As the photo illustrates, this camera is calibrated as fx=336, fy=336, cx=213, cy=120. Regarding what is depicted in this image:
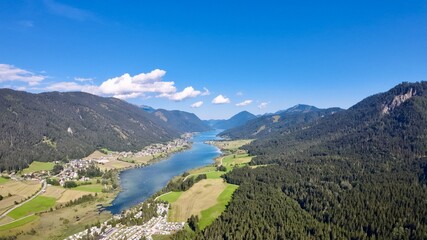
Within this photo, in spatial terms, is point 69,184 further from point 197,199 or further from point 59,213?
point 197,199

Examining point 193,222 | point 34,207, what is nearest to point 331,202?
point 193,222

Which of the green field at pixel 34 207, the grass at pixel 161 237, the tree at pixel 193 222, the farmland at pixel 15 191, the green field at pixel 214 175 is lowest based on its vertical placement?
the grass at pixel 161 237

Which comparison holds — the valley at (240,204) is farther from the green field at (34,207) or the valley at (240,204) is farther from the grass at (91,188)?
the grass at (91,188)

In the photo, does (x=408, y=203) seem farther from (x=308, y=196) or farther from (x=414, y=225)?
(x=308, y=196)

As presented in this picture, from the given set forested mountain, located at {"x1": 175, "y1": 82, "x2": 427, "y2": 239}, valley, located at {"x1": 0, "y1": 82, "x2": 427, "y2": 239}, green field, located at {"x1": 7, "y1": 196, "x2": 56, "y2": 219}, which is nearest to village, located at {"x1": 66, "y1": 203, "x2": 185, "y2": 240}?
valley, located at {"x1": 0, "y1": 82, "x2": 427, "y2": 239}

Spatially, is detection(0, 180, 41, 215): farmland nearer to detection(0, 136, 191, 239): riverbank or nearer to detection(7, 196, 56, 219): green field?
detection(0, 136, 191, 239): riverbank

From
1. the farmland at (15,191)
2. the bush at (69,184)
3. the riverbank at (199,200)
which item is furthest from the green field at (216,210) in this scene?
the farmland at (15,191)
